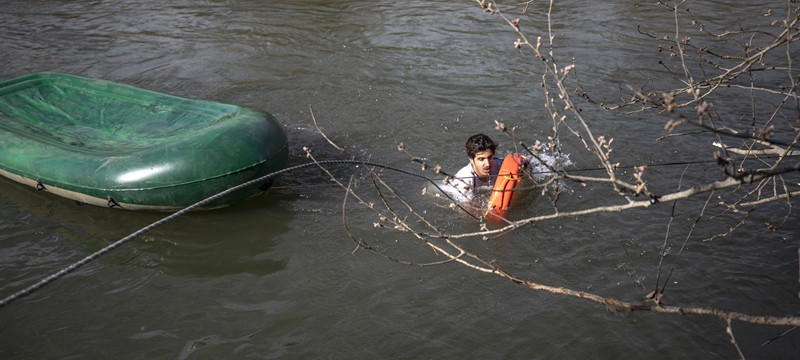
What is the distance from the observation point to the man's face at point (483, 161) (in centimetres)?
532

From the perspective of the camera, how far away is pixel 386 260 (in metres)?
5.08

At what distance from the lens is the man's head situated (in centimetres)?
531

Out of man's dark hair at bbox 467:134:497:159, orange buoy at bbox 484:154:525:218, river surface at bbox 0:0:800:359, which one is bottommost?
river surface at bbox 0:0:800:359

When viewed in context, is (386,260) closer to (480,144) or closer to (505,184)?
(505,184)

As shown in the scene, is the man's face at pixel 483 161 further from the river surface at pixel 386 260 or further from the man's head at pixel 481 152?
the river surface at pixel 386 260

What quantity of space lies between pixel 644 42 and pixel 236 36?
5.79 m

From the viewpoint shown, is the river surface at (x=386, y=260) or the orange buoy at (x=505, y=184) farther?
the orange buoy at (x=505, y=184)

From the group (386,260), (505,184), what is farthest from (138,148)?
→ (505,184)

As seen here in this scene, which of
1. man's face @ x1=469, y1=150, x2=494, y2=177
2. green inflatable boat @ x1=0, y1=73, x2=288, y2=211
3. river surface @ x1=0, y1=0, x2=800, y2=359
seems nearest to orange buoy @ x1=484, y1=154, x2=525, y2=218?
man's face @ x1=469, y1=150, x2=494, y2=177

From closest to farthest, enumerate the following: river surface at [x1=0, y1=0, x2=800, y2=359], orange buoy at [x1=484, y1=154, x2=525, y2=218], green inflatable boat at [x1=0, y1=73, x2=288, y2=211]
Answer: river surface at [x1=0, y1=0, x2=800, y2=359] → orange buoy at [x1=484, y1=154, x2=525, y2=218] → green inflatable boat at [x1=0, y1=73, x2=288, y2=211]

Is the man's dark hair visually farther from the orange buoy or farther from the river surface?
the river surface

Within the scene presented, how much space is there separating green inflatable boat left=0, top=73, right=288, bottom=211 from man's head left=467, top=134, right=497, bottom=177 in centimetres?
152

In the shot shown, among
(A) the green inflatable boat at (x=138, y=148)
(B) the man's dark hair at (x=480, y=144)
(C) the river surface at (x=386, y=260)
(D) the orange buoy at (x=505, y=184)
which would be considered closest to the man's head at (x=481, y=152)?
(B) the man's dark hair at (x=480, y=144)

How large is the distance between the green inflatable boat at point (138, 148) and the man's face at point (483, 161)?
155 centimetres
